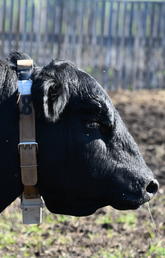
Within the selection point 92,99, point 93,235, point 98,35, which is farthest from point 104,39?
point 92,99

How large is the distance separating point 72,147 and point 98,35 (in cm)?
1270

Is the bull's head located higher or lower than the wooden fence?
higher

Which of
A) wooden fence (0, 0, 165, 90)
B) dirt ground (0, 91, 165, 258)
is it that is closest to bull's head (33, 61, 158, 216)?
dirt ground (0, 91, 165, 258)

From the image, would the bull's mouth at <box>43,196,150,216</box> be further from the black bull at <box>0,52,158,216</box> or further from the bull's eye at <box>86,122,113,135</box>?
the bull's eye at <box>86,122,113,135</box>

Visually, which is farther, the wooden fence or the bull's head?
the wooden fence

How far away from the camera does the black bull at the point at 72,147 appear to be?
4.12 m

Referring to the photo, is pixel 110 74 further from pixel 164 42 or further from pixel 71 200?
pixel 71 200

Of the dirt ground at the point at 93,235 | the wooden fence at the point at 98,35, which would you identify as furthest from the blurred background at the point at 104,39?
the dirt ground at the point at 93,235

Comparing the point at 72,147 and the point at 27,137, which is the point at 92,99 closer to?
the point at 72,147

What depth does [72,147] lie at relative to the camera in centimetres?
420

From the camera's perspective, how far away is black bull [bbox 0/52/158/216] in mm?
4125

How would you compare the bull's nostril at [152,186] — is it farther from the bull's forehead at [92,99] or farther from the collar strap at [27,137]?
the collar strap at [27,137]

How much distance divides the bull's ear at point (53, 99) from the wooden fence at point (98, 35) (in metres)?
12.1

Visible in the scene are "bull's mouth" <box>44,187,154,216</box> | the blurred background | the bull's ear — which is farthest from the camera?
the blurred background
